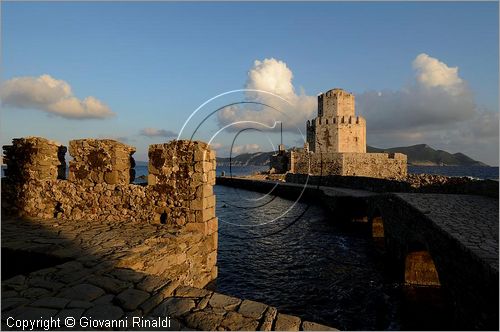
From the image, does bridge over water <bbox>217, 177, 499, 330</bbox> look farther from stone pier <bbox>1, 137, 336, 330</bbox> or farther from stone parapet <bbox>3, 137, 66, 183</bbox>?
stone parapet <bbox>3, 137, 66, 183</bbox>

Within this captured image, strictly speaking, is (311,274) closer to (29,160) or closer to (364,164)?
(29,160)

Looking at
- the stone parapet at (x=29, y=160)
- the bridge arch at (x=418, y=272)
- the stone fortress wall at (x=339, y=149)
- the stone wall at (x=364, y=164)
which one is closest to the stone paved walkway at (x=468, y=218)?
the bridge arch at (x=418, y=272)

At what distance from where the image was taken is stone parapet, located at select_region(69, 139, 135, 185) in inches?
351

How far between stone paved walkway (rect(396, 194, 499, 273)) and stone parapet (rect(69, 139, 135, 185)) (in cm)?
936

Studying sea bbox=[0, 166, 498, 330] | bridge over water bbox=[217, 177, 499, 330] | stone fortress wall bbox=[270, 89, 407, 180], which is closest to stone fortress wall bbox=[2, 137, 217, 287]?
sea bbox=[0, 166, 498, 330]

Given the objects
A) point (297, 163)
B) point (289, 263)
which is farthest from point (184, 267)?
point (297, 163)

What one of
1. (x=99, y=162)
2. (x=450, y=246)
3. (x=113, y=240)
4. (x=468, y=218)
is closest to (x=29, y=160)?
(x=99, y=162)

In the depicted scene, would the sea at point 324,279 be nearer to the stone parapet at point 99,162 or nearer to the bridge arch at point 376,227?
the bridge arch at point 376,227

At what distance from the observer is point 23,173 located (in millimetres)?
9586

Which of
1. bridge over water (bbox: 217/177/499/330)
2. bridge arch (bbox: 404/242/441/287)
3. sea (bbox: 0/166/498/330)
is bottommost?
sea (bbox: 0/166/498/330)

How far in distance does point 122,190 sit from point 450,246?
906cm

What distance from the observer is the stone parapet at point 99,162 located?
891cm

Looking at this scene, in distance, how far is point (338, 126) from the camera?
48125 millimetres

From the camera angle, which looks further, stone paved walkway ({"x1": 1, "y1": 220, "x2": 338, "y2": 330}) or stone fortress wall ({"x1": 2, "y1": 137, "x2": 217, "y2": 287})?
stone fortress wall ({"x1": 2, "y1": 137, "x2": 217, "y2": 287})
